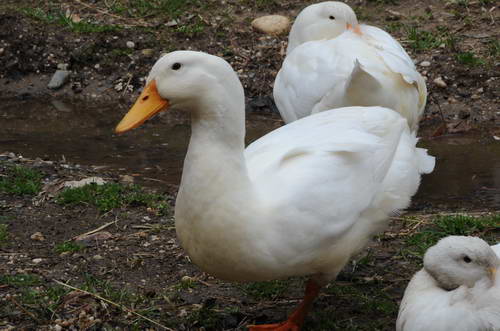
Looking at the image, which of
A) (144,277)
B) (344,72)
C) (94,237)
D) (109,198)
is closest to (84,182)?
(109,198)

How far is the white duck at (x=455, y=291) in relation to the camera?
3.70 m

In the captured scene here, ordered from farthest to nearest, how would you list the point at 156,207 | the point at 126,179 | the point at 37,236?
the point at 126,179 < the point at 156,207 < the point at 37,236

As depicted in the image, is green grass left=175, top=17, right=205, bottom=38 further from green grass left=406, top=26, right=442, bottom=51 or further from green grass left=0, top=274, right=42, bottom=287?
green grass left=0, top=274, right=42, bottom=287

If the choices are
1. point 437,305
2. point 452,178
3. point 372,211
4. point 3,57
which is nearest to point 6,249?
point 372,211

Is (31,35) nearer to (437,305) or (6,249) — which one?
(6,249)

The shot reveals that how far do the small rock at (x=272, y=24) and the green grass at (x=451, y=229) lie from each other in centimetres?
375

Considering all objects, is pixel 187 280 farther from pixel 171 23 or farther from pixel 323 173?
pixel 171 23

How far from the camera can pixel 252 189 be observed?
12.6ft

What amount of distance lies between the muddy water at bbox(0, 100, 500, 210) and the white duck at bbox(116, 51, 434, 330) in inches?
72.1

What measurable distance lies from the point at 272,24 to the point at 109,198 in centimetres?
353

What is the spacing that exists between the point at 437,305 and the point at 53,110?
16.8 feet

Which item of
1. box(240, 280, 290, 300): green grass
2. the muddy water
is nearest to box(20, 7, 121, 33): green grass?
the muddy water

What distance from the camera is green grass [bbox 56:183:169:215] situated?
555cm

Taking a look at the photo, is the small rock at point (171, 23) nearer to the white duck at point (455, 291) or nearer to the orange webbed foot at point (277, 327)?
the orange webbed foot at point (277, 327)
